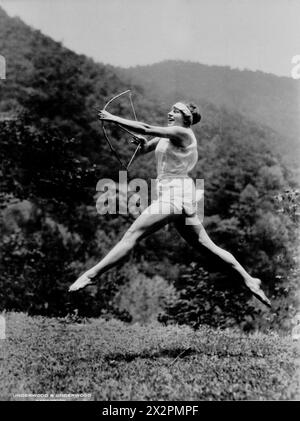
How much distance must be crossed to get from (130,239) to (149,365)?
1.10 m

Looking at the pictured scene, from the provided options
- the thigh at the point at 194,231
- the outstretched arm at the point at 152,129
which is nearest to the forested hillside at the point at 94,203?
the thigh at the point at 194,231

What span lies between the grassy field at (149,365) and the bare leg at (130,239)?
31.2 inches

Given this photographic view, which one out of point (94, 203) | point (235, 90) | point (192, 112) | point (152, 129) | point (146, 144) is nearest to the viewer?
point (152, 129)

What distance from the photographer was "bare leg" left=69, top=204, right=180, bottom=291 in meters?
4.69

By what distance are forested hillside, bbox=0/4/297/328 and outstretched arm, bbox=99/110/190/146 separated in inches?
371

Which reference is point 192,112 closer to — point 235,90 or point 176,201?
point 176,201

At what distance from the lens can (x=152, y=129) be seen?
15.2 feet

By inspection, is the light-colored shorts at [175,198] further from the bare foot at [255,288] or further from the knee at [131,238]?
the bare foot at [255,288]

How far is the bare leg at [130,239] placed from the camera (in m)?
4.69

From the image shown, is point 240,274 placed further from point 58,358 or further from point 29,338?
point 29,338

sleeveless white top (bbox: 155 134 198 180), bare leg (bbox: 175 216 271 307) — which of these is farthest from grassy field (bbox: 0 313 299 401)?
sleeveless white top (bbox: 155 134 198 180)

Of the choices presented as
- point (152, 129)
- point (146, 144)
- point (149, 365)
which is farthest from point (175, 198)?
point (149, 365)
